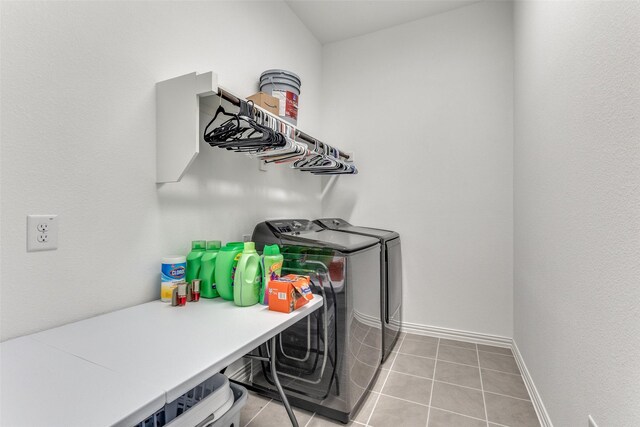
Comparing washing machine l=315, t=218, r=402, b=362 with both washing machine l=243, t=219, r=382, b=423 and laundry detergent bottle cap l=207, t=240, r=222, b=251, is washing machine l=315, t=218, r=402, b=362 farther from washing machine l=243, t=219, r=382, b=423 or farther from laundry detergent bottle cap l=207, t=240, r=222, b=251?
laundry detergent bottle cap l=207, t=240, r=222, b=251

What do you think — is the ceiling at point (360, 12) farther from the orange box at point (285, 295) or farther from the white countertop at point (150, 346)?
the white countertop at point (150, 346)

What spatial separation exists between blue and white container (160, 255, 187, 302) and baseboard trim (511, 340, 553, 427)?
201 cm

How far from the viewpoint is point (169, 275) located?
141cm

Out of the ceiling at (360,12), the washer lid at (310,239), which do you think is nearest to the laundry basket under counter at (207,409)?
the washer lid at (310,239)

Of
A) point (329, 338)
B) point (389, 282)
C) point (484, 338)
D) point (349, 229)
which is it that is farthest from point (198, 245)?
point (484, 338)

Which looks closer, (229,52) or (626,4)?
(626,4)

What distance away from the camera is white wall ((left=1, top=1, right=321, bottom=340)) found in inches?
40.5

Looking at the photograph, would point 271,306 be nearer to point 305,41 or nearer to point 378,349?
point 378,349

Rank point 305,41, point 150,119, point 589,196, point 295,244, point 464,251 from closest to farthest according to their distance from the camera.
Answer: point 589,196 → point 150,119 → point 295,244 → point 464,251 → point 305,41

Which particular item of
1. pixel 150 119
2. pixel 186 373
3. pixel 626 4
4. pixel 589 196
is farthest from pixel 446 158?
pixel 186 373

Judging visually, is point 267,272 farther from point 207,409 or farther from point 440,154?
point 440,154

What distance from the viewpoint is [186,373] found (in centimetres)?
80

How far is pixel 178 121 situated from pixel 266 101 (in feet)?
2.05

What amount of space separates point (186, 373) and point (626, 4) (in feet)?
5.38
